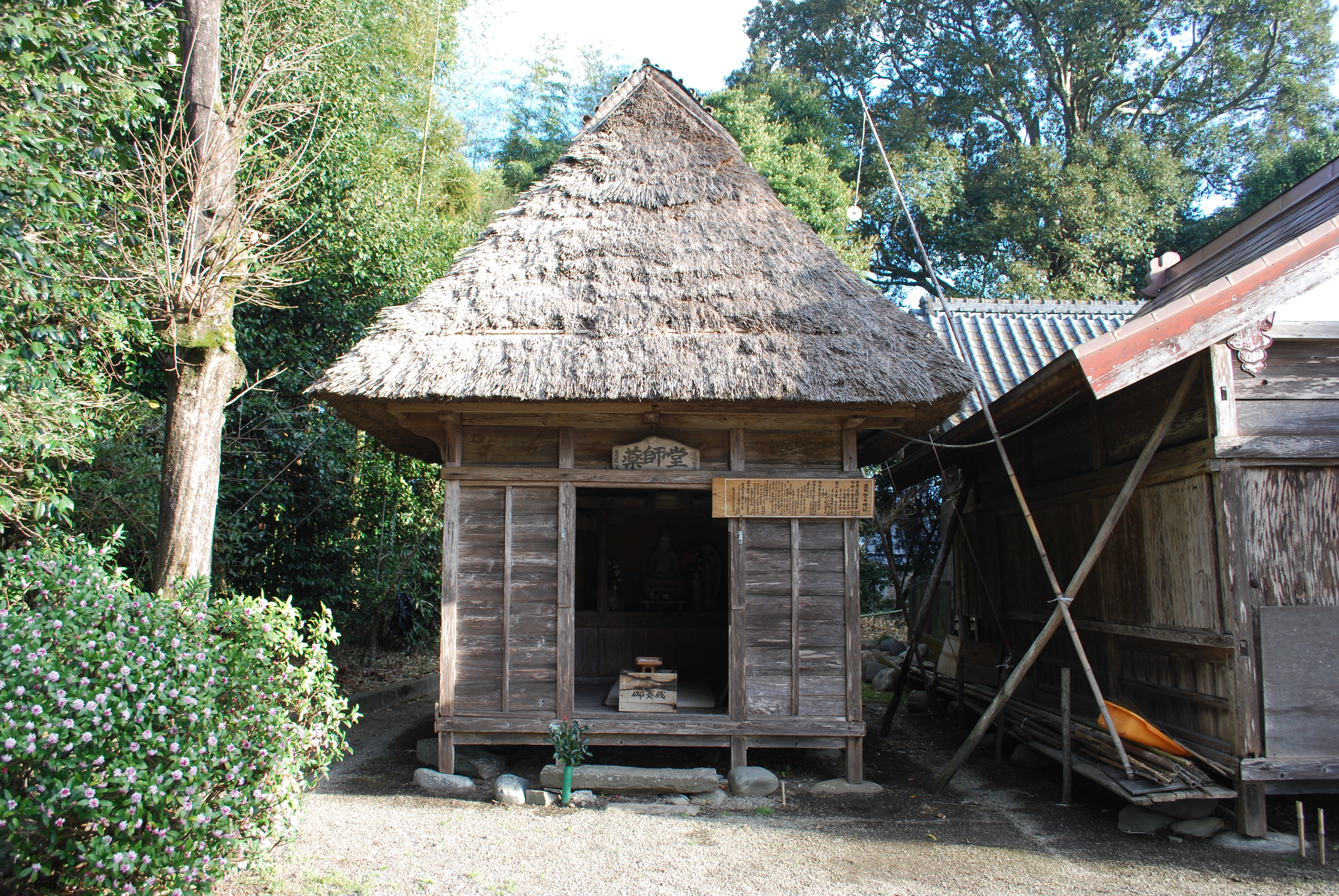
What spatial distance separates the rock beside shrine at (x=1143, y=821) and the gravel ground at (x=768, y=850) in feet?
0.23

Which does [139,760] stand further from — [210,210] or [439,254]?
[439,254]

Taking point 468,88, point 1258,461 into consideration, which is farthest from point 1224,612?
point 468,88

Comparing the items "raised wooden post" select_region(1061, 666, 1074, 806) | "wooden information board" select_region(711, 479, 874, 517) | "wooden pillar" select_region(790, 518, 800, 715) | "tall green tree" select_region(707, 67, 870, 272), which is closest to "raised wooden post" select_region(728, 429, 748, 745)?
"wooden information board" select_region(711, 479, 874, 517)

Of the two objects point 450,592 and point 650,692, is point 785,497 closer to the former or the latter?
point 650,692

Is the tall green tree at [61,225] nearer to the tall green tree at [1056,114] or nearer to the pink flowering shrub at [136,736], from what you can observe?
the pink flowering shrub at [136,736]

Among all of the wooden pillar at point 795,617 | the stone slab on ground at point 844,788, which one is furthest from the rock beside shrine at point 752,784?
the wooden pillar at point 795,617

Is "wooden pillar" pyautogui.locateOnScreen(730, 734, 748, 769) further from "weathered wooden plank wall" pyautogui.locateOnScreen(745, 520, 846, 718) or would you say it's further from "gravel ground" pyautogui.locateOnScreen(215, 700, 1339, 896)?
"gravel ground" pyautogui.locateOnScreen(215, 700, 1339, 896)

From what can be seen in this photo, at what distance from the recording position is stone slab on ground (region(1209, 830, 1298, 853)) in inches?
191

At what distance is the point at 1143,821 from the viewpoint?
5281 mm

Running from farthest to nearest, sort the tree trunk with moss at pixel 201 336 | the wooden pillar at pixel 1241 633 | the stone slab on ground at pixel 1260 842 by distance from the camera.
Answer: the tree trunk with moss at pixel 201 336 < the wooden pillar at pixel 1241 633 < the stone slab on ground at pixel 1260 842

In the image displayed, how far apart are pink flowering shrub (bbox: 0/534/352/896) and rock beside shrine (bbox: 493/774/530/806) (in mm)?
1758

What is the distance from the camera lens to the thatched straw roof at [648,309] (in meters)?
6.02

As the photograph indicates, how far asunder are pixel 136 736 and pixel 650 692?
3.92m

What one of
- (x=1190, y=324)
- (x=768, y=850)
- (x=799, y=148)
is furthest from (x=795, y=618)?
(x=799, y=148)
